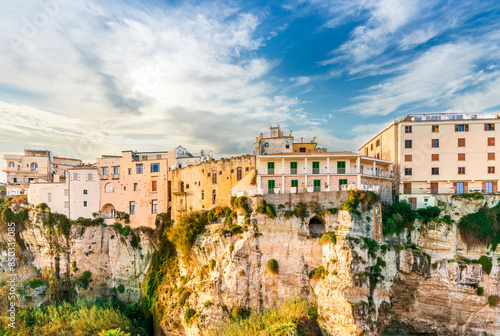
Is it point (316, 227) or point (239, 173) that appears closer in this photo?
point (316, 227)

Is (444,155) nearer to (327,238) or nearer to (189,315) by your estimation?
(327,238)

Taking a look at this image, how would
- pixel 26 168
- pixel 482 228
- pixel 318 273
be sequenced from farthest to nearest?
pixel 26 168 < pixel 482 228 < pixel 318 273

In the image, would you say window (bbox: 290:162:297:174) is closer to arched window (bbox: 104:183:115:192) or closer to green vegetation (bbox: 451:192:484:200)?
green vegetation (bbox: 451:192:484:200)

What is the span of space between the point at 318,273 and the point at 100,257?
27.4m

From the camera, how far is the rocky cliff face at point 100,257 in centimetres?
3591

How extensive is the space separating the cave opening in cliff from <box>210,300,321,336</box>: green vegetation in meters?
5.99

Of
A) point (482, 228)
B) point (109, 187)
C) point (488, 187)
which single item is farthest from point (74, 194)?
point (488, 187)

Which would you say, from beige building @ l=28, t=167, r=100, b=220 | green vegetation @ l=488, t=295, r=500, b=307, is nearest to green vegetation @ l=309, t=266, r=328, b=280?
green vegetation @ l=488, t=295, r=500, b=307

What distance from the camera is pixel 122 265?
36.3m

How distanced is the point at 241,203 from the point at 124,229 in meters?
17.7

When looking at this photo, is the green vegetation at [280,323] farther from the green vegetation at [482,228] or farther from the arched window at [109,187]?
the arched window at [109,187]

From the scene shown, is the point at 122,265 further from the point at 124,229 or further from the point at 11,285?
the point at 11,285

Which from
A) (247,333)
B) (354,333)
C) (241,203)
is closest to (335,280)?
(354,333)

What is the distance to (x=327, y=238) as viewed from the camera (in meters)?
25.4
